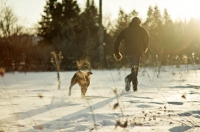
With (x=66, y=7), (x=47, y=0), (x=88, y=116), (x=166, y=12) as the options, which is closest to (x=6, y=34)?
(x=66, y=7)

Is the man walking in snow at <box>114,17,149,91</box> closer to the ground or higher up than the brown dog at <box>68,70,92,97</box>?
higher up

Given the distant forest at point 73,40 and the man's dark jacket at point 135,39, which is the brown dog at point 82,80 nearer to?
the man's dark jacket at point 135,39

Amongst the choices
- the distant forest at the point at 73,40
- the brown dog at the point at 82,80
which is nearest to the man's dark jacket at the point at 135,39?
the brown dog at the point at 82,80

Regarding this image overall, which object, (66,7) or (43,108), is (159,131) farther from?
(66,7)

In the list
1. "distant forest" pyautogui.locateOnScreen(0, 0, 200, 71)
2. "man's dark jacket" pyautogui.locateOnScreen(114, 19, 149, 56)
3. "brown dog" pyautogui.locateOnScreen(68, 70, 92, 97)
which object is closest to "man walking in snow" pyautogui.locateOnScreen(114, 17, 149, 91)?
"man's dark jacket" pyautogui.locateOnScreen(114, 19, 149, 56)

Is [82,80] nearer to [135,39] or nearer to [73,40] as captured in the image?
[135,39]

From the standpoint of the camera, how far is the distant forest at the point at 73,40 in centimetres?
1845

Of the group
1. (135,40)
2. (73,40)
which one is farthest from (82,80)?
(73,40)

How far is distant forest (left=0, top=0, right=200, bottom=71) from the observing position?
18453 millimetres

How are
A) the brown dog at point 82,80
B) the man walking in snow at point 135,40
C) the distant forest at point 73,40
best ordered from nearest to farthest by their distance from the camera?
the brown dog at point 82,80, the man walking in snow at point 135,40, the distant forest at point 73,40

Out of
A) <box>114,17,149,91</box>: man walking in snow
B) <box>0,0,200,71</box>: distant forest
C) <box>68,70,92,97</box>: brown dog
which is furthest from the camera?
<box>0,0,200,71</box>: distant forest

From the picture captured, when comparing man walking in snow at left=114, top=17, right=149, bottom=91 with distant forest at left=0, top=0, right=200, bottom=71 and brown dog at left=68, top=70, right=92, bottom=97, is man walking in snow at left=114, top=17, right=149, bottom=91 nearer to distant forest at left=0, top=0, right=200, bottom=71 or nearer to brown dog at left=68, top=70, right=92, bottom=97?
brown dog at left=68, top=70, right=92, bottom=97

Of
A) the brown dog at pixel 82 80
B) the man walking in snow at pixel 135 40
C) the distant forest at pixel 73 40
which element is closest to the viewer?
the brown dog at pixel 82 80

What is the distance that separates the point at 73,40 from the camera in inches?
917
